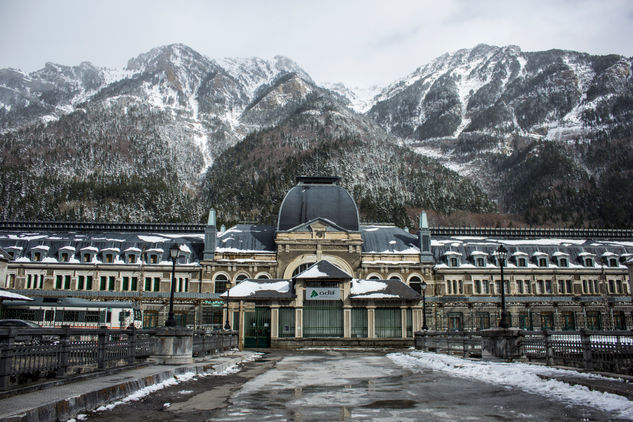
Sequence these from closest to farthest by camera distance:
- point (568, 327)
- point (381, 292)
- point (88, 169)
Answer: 1. point (381, 292)
2. point (568, 327)
3. point (88, 169)

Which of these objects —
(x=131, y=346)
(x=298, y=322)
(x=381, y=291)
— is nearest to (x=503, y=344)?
(x=131, y=346)

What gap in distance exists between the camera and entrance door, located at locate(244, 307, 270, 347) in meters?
46.3

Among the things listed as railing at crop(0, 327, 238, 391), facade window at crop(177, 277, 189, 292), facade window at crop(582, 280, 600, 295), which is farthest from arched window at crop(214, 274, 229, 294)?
→ facade window at crop(582, 280, 600, 295)

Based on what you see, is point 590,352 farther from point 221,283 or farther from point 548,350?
point 221,283

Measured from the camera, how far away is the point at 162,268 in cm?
6375

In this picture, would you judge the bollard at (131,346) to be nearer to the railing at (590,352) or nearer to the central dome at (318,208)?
the railing at (590,352)

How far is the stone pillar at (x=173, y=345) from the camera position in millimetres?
21219

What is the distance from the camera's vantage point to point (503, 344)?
76.7 ft

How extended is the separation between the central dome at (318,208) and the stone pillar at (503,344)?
41132mm

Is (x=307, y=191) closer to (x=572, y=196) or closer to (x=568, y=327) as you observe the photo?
(x=568, y=327)

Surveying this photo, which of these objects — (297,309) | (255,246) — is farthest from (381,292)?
(255,246)

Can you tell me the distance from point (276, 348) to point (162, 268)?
24.6 m

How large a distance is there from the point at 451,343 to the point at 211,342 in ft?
43.7

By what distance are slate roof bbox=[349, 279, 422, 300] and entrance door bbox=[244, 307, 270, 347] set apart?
25.0 feet
